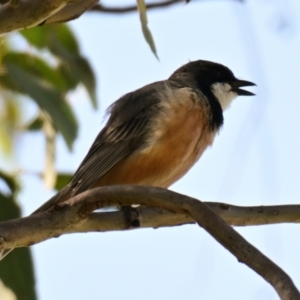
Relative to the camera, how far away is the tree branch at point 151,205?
6.67 feet

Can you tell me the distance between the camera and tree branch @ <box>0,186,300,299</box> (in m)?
2.03

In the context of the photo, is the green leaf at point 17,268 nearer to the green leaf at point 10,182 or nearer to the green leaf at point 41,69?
the green leaf at point 10,182

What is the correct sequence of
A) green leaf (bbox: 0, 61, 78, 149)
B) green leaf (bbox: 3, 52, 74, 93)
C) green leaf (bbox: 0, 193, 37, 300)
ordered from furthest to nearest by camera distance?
green leaf (bbox: 3, 52, 74, 93) < green leaf (bbox: 0, 61, 78, 149) < green leaf (bbox: 0, 193, 37, 300)

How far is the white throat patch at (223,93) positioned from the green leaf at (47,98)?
1103 millimetres

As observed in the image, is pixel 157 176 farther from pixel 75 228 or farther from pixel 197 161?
pixel 75 228

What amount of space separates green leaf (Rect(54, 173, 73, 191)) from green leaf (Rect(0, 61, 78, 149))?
0.28 meters

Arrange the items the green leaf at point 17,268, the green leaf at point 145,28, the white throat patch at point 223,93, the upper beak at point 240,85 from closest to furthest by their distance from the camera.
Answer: the green leaf at point 145,28 < the green leaf at point 17,268 < the white throat patch at point 223,93 < the upper beak at point 240,85

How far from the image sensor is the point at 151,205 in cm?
230

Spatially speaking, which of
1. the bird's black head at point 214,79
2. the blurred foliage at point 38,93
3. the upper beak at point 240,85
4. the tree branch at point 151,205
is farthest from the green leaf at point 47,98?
the upper beak at point 240,85

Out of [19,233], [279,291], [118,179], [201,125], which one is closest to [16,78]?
[118,179]

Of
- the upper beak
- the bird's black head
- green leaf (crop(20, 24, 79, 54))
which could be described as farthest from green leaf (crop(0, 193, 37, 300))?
the upper beak

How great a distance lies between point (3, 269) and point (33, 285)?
173 mm

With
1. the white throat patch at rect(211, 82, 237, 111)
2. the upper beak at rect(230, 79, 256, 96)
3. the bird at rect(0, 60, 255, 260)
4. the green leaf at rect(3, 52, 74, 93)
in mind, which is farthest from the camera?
the upper beak at rect(230, 79, 256, 96)

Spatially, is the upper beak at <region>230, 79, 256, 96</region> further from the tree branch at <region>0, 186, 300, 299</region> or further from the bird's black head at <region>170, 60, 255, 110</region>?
the tree branch at <region>0, 186, 300, 299</region>
